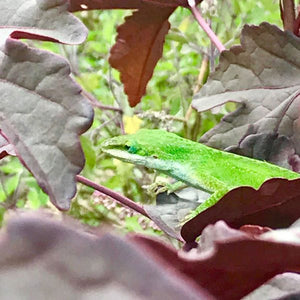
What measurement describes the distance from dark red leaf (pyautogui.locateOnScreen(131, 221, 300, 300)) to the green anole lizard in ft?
1.59

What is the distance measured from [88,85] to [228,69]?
697 mm

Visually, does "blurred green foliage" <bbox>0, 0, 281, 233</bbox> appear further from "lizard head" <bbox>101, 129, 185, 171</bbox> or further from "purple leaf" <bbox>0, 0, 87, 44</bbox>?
"purple leaf" <bbox>0, 0, 87, 44</bbox>

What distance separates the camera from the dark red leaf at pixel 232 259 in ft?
0.69

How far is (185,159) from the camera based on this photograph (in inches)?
34.2

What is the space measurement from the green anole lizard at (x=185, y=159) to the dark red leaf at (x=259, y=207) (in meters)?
0.38

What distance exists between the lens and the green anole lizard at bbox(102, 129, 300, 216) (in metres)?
0.76

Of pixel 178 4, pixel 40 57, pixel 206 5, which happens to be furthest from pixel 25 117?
pixel 206 5

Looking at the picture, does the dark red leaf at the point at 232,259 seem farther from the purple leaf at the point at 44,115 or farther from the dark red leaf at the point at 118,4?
the dark red leaf at the point at 118,4

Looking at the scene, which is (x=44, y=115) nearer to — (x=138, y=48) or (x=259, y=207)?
(x=259, y=207)

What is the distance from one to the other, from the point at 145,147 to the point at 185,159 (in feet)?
0.19

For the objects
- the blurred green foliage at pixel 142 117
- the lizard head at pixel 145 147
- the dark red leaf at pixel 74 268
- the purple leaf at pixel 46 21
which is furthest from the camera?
the blurred green foliage at pixel 142 117

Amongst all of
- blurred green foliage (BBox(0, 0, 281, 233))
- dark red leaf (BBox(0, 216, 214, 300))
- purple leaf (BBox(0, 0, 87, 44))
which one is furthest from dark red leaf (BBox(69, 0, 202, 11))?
dark red leaf (BBox(0, 216, 214, 300))

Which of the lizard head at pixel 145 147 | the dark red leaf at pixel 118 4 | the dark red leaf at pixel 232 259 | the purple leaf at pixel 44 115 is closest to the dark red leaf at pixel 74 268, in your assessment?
the dark red leaf at pixel 232 259

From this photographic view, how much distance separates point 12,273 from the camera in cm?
17
